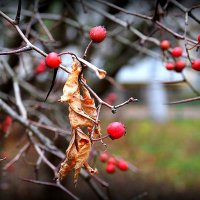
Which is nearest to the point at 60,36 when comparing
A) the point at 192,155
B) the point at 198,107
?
the point at 192,155

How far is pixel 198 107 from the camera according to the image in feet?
61.4

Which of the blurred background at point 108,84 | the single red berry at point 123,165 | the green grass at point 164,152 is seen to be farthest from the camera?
the green grass at point 164,152

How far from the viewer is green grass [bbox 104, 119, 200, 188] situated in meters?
7.29

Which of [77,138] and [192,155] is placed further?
[192,155]

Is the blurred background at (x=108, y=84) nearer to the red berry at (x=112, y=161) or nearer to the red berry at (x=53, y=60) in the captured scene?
the red berry at (x=112, y=161)

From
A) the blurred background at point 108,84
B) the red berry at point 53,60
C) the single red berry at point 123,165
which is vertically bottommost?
the red berry at point 53,60

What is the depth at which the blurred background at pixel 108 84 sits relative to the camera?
2531 mm

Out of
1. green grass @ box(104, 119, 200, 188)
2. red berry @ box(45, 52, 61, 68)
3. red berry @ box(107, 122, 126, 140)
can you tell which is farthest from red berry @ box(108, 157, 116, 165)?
green grass @ box(104, 119, 200, 188)

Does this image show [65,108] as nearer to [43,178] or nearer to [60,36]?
[60,36]

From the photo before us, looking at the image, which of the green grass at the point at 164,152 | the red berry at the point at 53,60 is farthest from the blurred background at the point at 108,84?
the red berry at the point at 53,60

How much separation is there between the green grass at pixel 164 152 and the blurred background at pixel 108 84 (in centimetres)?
2

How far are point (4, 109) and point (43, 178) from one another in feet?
11.7

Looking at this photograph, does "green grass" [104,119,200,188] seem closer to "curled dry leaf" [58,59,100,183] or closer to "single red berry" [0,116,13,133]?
"single red berry" [0,116,13,133]

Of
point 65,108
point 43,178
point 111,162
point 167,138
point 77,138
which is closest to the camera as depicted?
point 77,138
